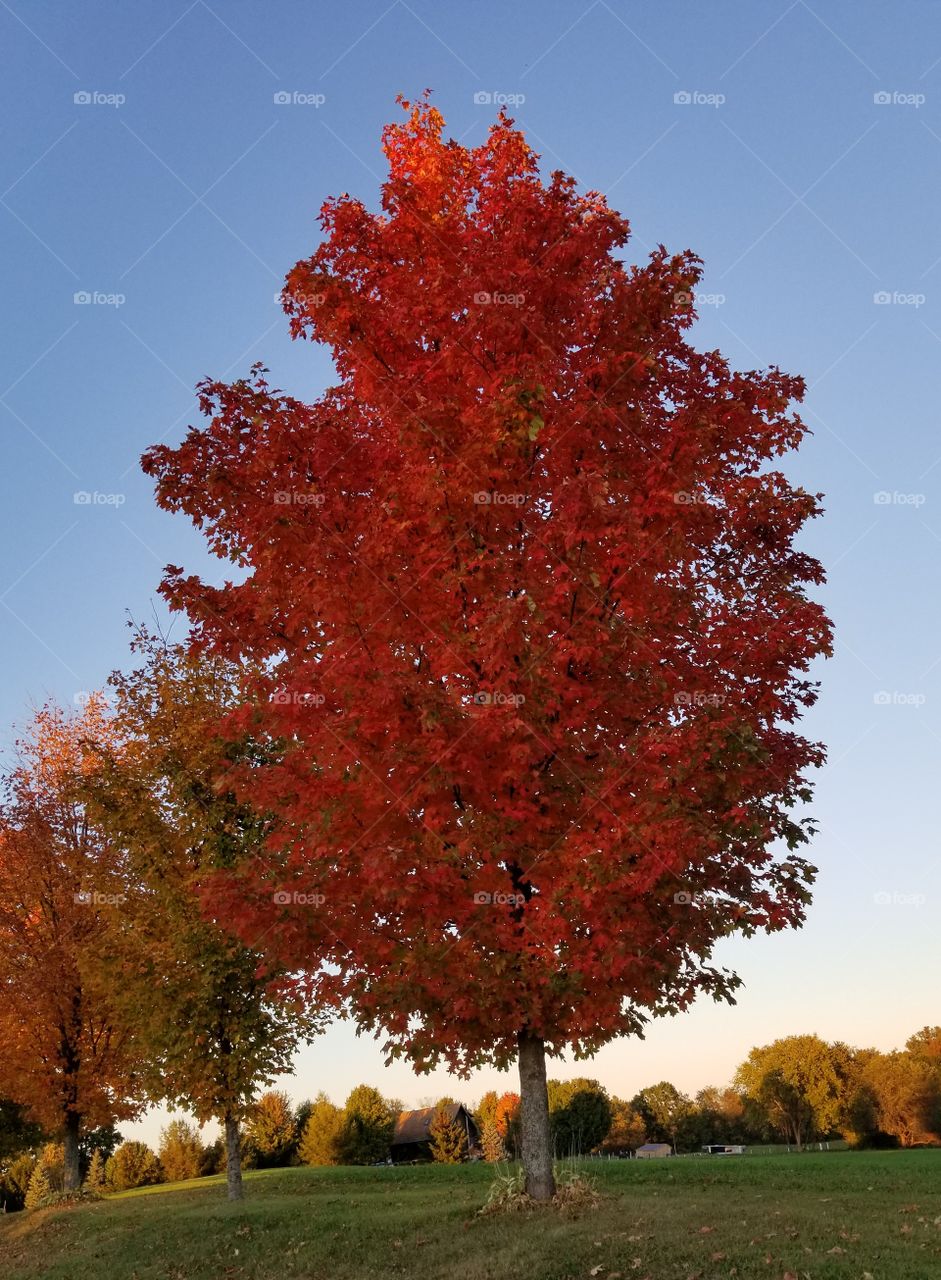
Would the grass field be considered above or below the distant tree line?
above

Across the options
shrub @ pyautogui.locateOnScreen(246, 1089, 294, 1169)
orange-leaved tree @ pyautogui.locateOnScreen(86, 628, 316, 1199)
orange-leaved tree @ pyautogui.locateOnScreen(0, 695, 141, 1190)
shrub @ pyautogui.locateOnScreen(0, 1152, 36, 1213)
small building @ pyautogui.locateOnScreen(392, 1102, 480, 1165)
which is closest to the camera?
orange-leaved tree @ pyautogui.locateOnScreen(86, 628, 316, 1199)

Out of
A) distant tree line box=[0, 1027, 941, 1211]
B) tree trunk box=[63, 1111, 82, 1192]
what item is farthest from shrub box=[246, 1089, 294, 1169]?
tree trunk box=[63, 1111, 82, 1192]

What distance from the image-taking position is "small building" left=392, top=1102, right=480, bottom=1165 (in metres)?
81.9

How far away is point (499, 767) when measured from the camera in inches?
449

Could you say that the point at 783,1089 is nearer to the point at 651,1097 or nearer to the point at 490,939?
the point at 651,1097

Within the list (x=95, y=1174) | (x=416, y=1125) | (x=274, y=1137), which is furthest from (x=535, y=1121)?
(x=416, y=1125)

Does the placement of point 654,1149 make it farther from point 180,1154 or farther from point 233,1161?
point 233,1161

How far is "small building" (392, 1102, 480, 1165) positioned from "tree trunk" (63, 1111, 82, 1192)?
57.3 meters

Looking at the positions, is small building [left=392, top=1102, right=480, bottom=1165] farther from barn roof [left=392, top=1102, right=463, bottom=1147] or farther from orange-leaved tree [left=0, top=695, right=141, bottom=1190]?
orange-leaved tree [left=0, top=695, right=141, bottom=1190]

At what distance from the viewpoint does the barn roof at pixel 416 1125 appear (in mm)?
83125

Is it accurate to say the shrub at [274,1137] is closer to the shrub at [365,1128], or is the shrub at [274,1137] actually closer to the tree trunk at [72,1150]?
the shrub at [365,1128]

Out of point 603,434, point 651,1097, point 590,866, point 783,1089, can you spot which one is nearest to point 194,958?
point 590,866

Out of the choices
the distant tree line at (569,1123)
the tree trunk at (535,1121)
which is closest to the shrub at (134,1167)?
the distant tree line at (569,1123)

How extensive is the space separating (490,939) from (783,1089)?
77.1 meters
